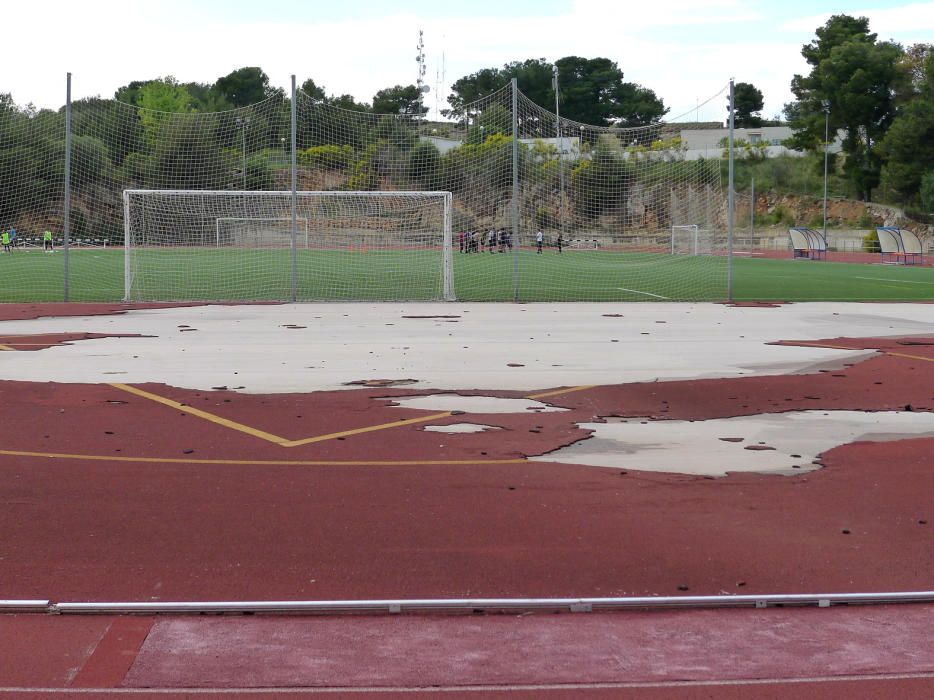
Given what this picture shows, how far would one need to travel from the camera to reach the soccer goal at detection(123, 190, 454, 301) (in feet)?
102

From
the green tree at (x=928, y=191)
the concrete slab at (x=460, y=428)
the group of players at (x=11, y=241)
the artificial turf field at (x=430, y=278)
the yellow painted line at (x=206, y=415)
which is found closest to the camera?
the yellow painted line at (x=206, y=415)

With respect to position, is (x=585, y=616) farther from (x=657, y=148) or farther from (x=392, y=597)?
(x=657, y=148)

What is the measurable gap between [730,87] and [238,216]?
29.1 metres

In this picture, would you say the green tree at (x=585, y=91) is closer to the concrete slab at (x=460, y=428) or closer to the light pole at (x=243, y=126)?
the light pole at (x=243, y=126)

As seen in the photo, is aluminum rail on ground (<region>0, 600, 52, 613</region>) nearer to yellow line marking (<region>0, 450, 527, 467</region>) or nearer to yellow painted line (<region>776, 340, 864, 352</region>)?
yellow line marking (<region>0, 450, 527, 467</region>)

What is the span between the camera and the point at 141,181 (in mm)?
34969

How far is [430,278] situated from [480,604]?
1105 inches

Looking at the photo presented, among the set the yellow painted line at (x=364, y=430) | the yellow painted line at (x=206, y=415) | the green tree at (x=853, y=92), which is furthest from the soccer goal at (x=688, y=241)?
the yellow painted line at (x=364, y=430)

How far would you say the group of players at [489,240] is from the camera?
48.0 metres

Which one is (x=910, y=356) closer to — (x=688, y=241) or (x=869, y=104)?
(x=688, y=241)

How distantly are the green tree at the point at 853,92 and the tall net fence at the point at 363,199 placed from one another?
110ft

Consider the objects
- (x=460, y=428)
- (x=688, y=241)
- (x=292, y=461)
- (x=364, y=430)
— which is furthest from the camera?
(x=688, y=241)

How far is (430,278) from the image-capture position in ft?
106

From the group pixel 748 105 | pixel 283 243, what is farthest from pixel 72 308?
pixel 748 105
